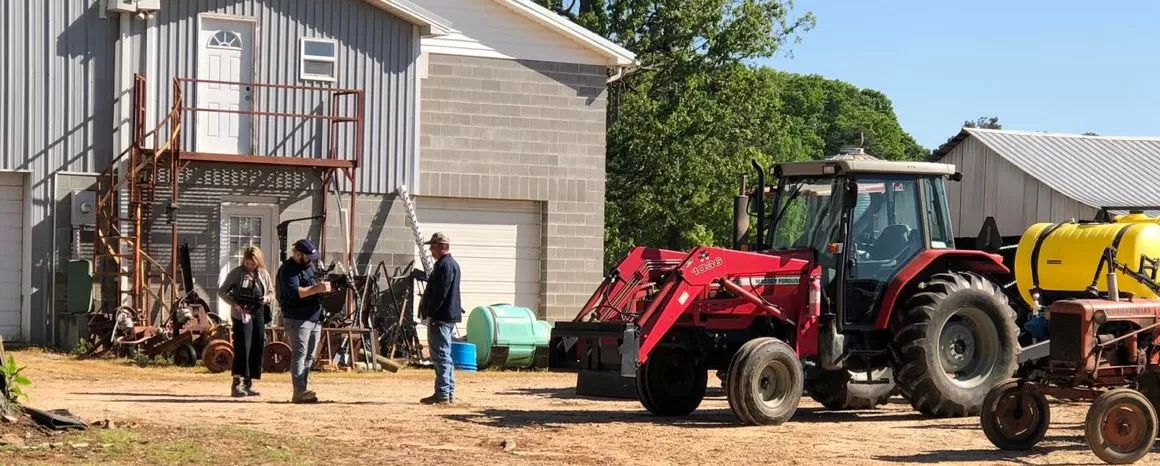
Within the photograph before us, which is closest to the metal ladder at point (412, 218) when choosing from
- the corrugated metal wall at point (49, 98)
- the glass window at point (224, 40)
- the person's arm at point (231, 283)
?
the glass window at point (224, 40)

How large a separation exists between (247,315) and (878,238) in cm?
626

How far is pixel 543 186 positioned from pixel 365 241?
122 inches

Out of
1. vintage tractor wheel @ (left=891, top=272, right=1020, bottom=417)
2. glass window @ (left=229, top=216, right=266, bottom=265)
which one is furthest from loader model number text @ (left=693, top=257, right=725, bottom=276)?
Answer: glass window @ (left=229, top=216, right=266, bottom=265)

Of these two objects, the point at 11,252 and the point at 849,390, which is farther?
the point at 11,252

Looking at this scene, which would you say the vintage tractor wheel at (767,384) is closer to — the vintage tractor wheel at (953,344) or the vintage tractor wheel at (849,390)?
the vintage tractor wheel at (953,344)

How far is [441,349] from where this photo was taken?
51.7 ft

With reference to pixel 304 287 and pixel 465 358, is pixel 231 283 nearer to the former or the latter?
pixel 304 287

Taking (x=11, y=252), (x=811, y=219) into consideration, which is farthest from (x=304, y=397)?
(x=11, y=252)

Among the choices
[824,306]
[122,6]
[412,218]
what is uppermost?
[122,6]

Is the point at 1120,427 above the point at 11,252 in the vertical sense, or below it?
below

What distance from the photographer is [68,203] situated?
2253cm

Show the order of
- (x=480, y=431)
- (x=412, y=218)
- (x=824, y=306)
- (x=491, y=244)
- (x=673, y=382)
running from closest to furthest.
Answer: (x=480, y=431) < (x=824, y=306) < (x=673, y=382) < (x=412, y=218) < (x=491, y=244)

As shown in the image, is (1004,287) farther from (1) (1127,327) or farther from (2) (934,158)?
(2) (934,158)

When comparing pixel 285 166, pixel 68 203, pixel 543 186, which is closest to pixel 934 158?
pixel 543 186
